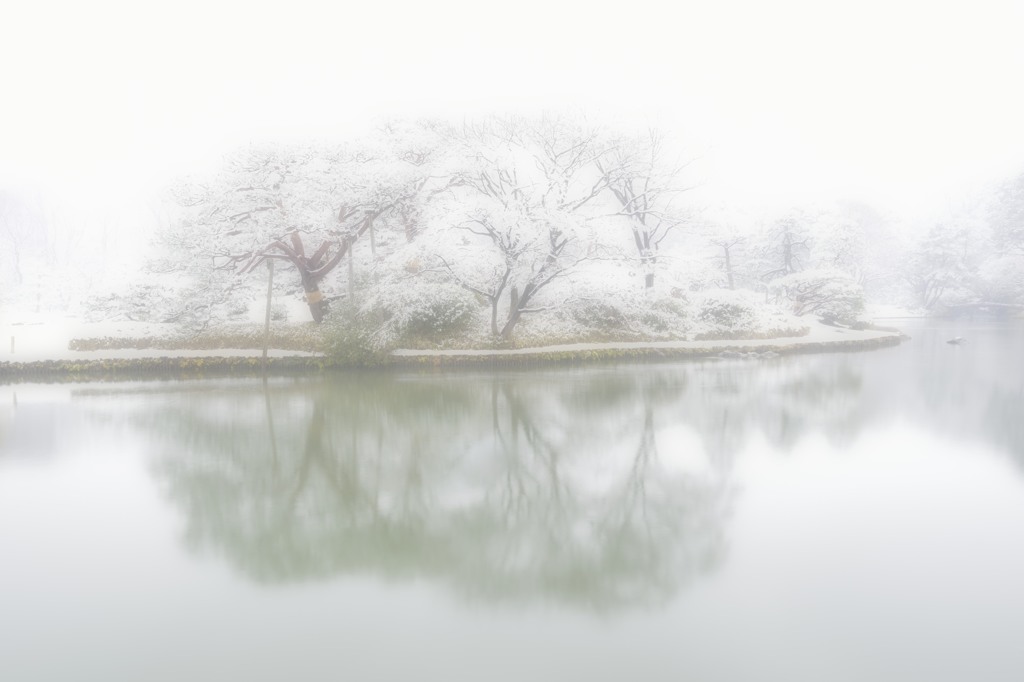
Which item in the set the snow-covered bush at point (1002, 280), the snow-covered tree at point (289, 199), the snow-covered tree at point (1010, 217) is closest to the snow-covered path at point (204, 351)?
the snow-covered tree at point (289, 199)

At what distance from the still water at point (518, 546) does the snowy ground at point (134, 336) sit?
7.52 metres

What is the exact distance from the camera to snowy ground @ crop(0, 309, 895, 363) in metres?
17.2

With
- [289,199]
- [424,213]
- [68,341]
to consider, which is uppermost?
[289,199]

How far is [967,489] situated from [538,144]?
16.3m

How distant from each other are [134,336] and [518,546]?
17.9 meters

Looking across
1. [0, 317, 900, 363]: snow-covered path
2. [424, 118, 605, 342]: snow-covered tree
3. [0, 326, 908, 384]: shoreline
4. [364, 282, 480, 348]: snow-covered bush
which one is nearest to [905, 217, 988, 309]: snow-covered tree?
[0, 317, 900, 363]: snow-covered path

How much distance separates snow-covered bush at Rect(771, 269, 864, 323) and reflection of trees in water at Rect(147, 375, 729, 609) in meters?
17.2

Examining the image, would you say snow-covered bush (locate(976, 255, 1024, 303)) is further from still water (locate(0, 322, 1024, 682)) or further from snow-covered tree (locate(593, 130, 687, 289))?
still water (locate(0, 322, 1024, 682))

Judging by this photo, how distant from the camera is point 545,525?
16.9ft

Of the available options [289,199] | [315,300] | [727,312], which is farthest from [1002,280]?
[289,199]

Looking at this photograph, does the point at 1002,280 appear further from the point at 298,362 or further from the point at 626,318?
the point at 298,362

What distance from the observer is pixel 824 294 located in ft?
81.8

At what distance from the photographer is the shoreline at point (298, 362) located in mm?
15867

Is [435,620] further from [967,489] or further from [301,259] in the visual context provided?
[301,259]
